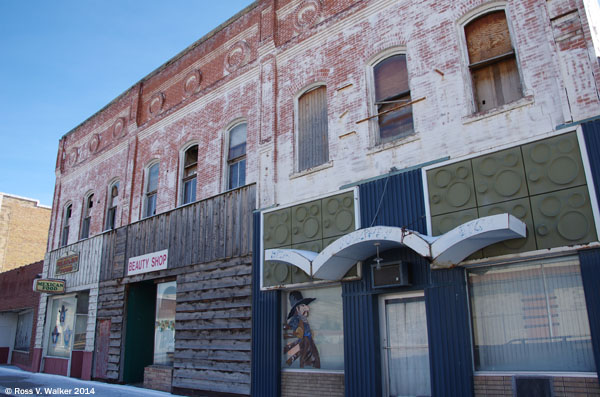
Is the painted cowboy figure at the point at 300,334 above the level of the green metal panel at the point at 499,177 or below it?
below

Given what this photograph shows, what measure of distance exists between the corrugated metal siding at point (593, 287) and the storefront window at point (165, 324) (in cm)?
1050

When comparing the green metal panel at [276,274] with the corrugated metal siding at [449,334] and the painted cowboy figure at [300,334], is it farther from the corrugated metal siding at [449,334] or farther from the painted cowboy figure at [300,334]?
the corrugated metal siding at [449,334]

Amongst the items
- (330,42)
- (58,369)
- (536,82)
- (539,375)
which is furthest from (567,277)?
(58,369)

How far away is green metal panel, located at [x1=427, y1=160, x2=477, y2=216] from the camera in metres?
8.19

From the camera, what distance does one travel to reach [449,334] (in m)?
7.91

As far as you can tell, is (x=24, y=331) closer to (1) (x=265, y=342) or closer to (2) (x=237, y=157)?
(2) (x=237, y=157)

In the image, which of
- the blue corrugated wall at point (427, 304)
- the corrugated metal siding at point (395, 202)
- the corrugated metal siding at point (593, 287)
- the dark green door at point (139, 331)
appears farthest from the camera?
the dark green door at point (139, 331)

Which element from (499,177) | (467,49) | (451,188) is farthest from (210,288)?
(467,49)

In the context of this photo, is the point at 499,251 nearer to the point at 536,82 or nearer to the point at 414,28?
the point at 536,82

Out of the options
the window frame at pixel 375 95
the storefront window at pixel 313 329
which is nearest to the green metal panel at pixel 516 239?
the window frame at pixel 375 95

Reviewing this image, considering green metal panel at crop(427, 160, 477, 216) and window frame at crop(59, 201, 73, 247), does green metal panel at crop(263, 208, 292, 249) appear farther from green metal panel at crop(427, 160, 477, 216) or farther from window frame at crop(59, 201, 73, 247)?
window frame at crop(59, 201, 73, 247)

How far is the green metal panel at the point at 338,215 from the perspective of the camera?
977 cm

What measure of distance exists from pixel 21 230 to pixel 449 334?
106 ft

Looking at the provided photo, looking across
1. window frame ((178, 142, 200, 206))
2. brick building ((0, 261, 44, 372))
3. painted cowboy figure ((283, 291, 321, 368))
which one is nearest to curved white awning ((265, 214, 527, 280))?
painted cowboy figure ((283, 291, 321, 368))
